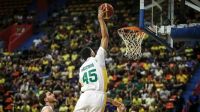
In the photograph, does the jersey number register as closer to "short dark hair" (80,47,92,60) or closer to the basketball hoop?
"short dark hair" (80,47,92,60)

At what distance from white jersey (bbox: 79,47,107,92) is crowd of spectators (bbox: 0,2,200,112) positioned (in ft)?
32.1

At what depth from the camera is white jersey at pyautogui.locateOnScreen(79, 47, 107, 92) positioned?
6.45m

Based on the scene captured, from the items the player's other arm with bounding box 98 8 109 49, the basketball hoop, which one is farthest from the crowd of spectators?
the player's other arm with bounding box 98 8 109 49

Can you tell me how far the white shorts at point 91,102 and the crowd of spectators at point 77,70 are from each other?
9807 mm

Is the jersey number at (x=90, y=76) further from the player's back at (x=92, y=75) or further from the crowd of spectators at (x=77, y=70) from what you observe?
the crowd of spectators at (x=77, y=70)

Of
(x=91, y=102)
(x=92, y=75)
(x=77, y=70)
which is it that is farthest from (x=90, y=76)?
(x=77, y=70)

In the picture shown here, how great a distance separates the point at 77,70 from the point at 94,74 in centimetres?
1327

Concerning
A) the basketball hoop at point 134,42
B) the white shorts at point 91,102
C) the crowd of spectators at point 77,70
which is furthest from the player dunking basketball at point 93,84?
the crowd of spectators at point 77,70

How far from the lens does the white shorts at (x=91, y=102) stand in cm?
643

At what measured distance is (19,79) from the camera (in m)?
20.1

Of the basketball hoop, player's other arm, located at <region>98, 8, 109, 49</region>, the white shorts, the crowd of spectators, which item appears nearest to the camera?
the white shorts

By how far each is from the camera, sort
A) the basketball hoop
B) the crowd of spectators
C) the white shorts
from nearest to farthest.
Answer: the white shorts < the basketball hoop < the crowd of spectators

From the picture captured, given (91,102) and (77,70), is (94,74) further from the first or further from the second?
(77,70)

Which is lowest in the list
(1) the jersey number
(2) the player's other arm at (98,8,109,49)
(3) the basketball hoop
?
(1) the jersey number
